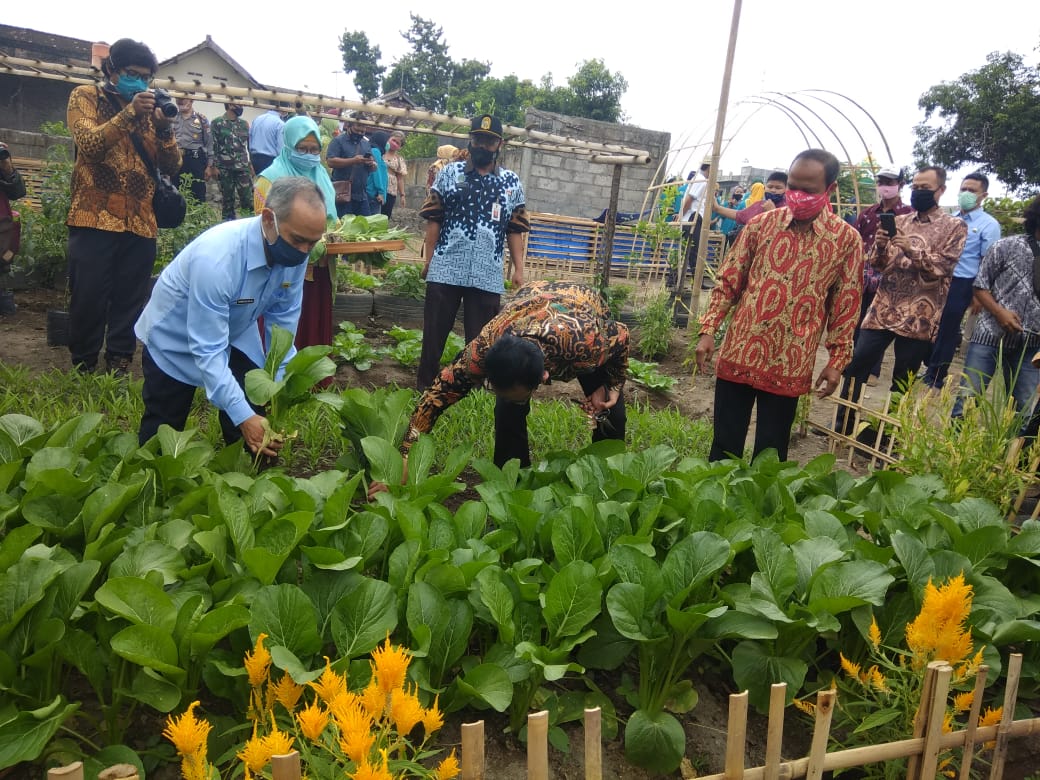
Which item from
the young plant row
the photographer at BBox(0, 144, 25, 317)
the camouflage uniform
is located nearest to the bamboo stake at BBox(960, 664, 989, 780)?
the young plant row

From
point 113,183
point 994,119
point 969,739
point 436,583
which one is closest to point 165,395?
point 436,583

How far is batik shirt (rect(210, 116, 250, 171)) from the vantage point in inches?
311

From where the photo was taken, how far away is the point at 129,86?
4043 millimetres

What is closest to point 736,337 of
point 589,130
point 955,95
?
point 589,130

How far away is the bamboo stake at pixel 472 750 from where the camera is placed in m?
1.29

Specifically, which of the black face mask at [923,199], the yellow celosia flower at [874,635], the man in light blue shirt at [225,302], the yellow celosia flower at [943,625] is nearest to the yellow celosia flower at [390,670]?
the yellow celosia flower at [943,625]

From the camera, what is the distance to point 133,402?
154 inches

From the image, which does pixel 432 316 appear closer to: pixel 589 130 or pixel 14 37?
pixel 589 130

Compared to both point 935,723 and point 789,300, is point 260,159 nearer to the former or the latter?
point 789,300

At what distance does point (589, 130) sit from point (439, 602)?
19391 mm

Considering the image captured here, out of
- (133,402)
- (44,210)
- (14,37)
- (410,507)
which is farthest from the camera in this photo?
(14,37)

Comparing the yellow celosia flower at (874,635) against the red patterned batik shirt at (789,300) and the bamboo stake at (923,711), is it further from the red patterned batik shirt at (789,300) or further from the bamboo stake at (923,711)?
the red patterned batik shirt at (789,300)

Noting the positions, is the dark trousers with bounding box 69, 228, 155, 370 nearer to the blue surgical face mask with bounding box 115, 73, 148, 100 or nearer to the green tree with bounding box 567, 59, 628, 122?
the blue surgical face mask with bounding box 115, 73, 148, 100

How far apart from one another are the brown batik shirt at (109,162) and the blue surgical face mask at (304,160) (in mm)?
698
